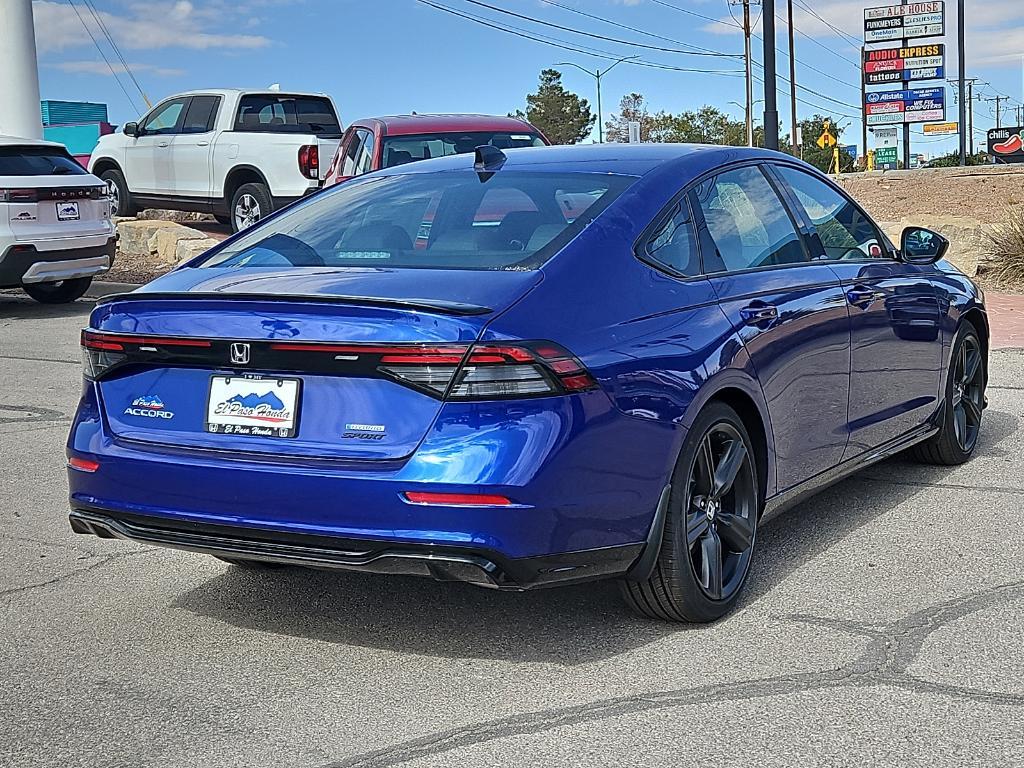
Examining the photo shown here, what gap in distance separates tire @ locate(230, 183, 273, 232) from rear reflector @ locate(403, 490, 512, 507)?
48.9ft

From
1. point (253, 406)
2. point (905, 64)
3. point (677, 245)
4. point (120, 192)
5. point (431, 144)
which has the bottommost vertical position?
point (253, 406)

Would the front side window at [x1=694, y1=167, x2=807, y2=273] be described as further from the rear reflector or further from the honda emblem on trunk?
the honda emblem on trunk

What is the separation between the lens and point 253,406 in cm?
408

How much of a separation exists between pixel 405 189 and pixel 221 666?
1.92 meters

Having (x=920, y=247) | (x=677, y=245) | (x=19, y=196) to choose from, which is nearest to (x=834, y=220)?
(x=920, y=247)

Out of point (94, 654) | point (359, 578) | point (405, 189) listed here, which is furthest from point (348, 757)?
point (405, 189)

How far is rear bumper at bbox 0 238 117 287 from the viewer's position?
1406 centimetres

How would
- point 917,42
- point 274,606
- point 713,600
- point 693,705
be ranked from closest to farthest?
point 693,705, point 713,600, point 274,606, point 917,42

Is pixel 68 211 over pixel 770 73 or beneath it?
beneath

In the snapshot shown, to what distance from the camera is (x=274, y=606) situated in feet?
16.0

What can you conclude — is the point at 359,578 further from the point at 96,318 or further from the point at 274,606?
the point at 96,318

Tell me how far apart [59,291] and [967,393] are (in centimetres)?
1193

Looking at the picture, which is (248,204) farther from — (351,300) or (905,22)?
(905,22)

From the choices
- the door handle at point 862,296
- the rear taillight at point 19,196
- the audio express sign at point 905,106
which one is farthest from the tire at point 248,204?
the audio express sign at point 905,106
